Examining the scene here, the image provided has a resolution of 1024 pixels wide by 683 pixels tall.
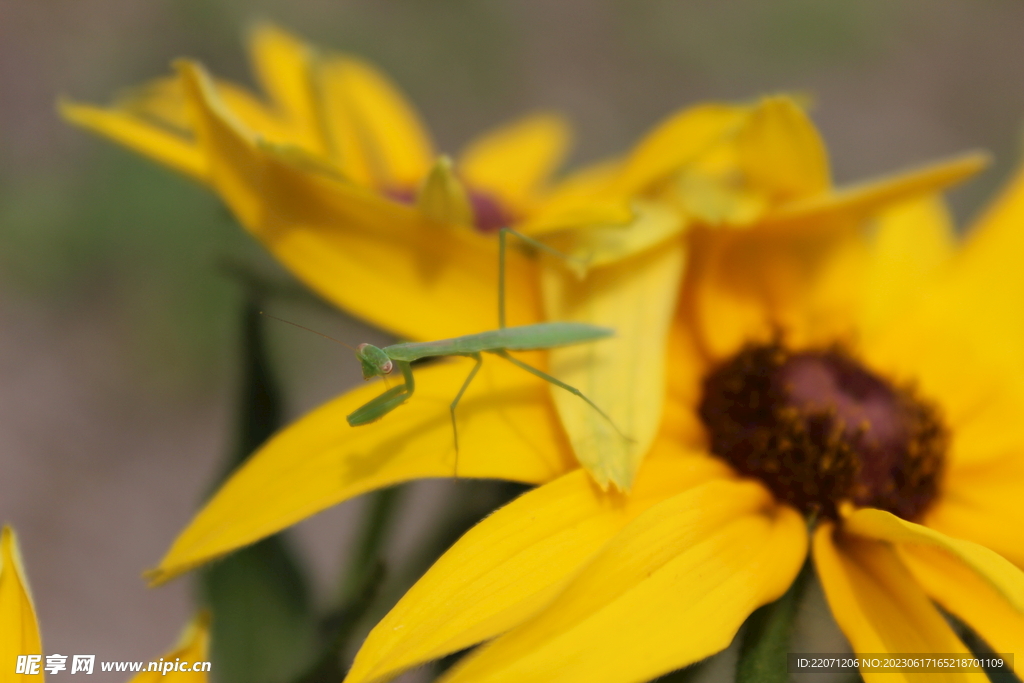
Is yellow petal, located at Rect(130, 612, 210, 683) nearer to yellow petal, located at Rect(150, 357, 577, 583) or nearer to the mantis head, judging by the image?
yellow petal, located at Rect(150, 357, 577, 583)

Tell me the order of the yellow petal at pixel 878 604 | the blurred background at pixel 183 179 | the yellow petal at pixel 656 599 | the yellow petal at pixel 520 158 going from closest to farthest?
1. the yellow petal at pixel 656 599
2. the yellow petal at pixel 878 604
3. the yellow petal at pixel 520 158
4. the blurred background at pixel 183 179

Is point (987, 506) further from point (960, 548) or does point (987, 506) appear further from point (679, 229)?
point (679, 229)

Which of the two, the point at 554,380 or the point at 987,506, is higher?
the point at 554,380

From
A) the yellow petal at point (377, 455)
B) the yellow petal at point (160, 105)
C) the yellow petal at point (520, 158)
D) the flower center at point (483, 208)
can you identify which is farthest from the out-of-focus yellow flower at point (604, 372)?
the yellow petal at point (160, 105)

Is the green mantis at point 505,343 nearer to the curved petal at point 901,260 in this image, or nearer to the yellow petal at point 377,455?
the yellow petal at point 377,455

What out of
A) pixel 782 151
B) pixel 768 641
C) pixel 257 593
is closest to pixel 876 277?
pixel 782 151

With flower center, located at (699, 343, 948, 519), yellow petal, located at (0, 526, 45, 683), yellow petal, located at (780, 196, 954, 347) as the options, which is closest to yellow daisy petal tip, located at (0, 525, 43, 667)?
yellow petal, located at (0, 526, 45, 683)
